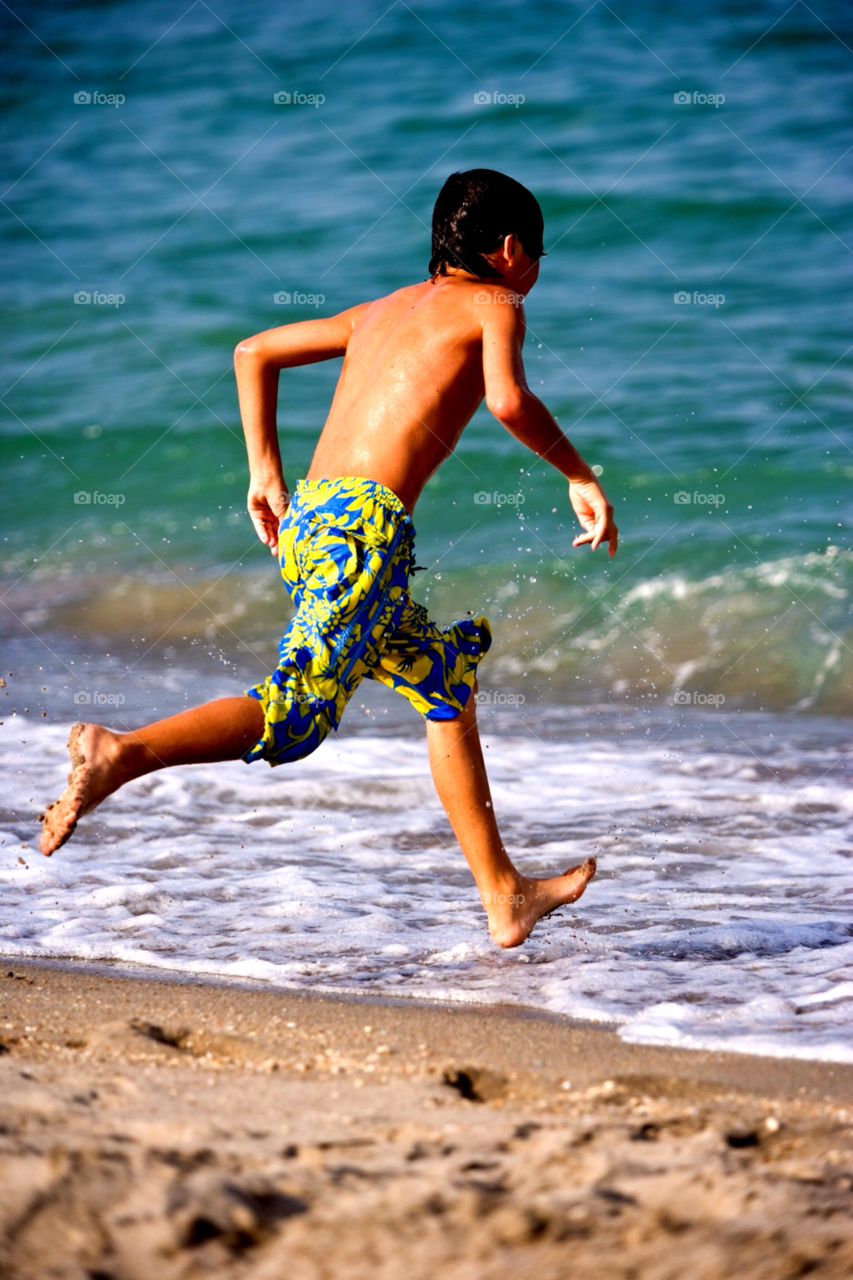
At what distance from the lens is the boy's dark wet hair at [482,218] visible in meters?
2.59

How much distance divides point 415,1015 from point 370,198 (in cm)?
1034

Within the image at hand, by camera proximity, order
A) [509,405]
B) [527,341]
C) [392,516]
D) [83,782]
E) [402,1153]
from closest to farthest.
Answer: [402,1153]
[83,782]
[509,405]
[392,516]
[527,341]

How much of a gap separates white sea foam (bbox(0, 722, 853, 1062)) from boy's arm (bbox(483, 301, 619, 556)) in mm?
969

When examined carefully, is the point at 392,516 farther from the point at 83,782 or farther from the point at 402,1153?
the point at 402,1153

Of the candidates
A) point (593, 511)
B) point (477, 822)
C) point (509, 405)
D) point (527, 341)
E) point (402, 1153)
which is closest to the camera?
point (402, 1153)

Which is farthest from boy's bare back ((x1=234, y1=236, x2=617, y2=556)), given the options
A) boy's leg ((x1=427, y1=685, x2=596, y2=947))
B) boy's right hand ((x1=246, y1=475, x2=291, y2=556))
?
boy's leg ((x1=427, y1=685, x2=596, y2=947))

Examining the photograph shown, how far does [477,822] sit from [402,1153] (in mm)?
1228

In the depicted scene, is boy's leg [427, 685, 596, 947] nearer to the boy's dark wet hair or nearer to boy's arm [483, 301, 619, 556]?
boy's arm [483, 301, 619, 556]

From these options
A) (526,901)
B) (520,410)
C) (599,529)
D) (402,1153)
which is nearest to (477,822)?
(526,901)

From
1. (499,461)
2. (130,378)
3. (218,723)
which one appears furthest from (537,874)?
(130,378)

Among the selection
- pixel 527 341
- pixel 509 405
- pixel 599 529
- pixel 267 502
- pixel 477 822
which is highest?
pixel 527 341

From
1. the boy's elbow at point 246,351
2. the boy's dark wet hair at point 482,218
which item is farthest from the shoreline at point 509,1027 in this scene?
the boy's dark wet hair at point 482,218

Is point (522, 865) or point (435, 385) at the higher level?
point (435, 385)

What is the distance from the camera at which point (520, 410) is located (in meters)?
2.39
